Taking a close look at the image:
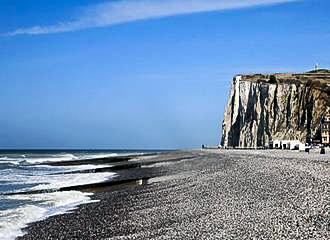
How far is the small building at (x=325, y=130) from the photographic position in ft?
252

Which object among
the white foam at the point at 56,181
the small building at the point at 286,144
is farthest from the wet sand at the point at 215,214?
the small building at the point at 286,144

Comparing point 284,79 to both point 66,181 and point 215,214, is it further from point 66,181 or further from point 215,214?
point 215,214

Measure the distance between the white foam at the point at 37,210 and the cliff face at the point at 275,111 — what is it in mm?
61288

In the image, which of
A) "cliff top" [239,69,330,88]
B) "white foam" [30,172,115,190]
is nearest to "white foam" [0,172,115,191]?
"white foam" [30,172,115,190]

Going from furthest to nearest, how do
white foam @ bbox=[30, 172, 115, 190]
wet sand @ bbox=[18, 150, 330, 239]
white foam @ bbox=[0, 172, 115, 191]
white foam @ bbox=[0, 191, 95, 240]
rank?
white foam @ bbox=[0, 172, 115, 191]
white foam @ bbox=[30, 172, 115, 190]
white foam @ bbox=[0, 191, 95, 240]
wet sand @ bbox=[18, 150, 330, 239]

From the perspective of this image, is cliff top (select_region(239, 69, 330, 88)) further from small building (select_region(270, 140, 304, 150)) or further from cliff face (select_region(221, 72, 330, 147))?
small building (select_region(270, 140, 304, 150))

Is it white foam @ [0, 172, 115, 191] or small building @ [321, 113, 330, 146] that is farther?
small building @ [321, 113, 330, 146]

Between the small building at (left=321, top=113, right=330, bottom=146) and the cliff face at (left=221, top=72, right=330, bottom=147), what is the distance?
5.07 ft

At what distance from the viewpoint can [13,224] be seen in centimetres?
1573

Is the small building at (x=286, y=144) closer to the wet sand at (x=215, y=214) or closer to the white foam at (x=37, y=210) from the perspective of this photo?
the white foam at (x=37, y=210)

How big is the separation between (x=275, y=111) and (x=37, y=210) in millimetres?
69415

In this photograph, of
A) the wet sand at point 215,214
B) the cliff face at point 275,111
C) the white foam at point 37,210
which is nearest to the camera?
the wet sand at point 215,214

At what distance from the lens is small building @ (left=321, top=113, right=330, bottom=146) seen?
76.8 metres

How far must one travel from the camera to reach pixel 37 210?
18.9 metres
